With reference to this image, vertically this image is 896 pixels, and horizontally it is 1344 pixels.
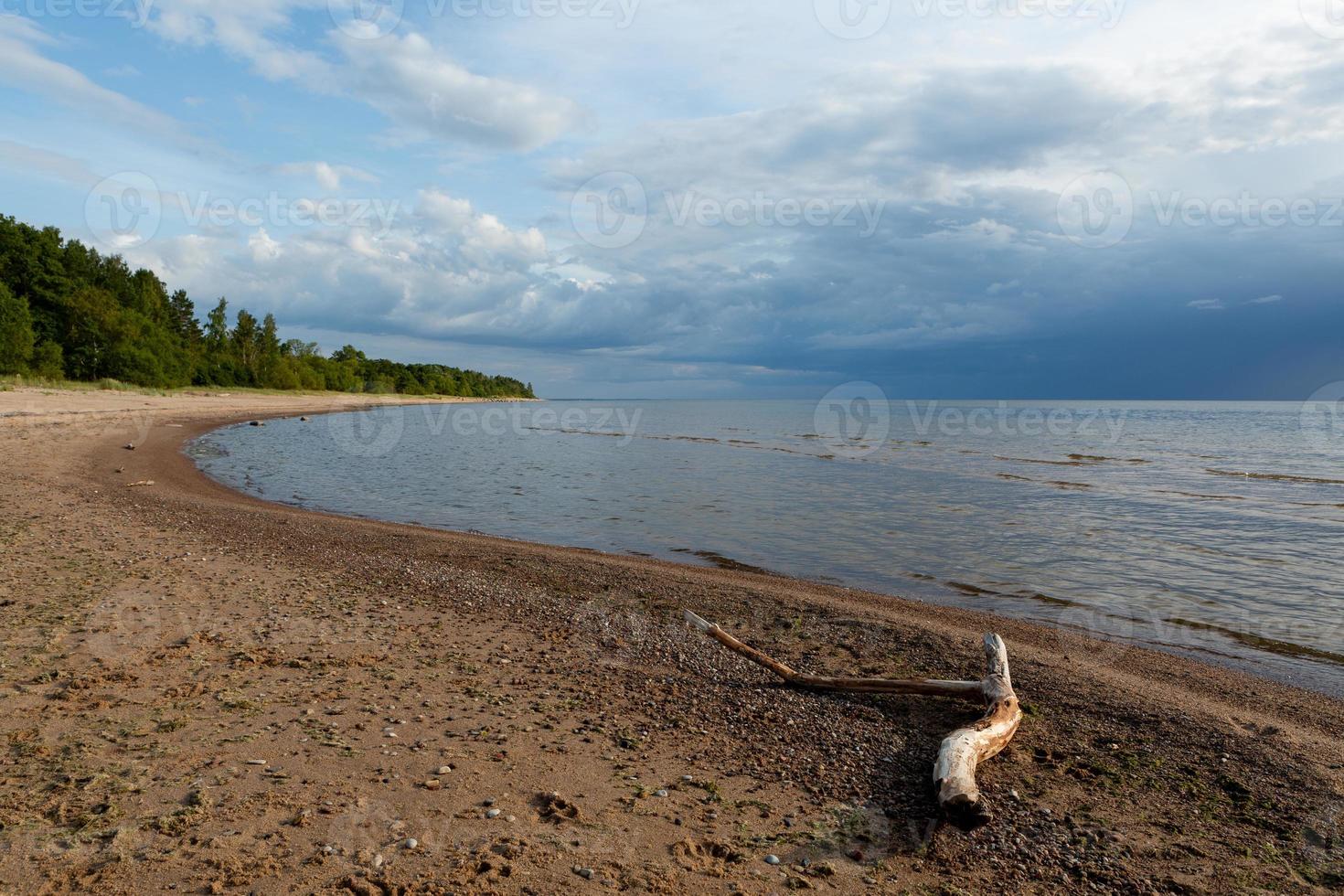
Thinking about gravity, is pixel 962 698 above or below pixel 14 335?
below

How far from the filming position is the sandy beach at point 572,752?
4.20m

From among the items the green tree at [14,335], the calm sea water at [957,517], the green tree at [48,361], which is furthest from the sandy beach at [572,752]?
the green tree at [48,361]

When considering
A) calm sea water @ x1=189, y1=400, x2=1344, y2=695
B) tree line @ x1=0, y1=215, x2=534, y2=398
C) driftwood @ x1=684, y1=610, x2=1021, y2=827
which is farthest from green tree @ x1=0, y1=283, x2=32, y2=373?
driftwood @ x1=684, y1=610, x2=1021, y2=827

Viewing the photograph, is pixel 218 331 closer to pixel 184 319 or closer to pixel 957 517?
pixel 184 319

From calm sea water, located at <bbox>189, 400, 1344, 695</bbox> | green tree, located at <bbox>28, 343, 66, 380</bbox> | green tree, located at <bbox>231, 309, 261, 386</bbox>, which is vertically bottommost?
calm sea water, located at <bbox>189, 400, 1344, 695</bbox>

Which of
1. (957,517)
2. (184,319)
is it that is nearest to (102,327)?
(184,319)

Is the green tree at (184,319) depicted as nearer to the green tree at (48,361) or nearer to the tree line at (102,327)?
the tree line at (102,327)

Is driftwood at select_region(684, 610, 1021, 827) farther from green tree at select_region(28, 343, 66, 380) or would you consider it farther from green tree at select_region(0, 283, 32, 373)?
green tree at select_region(28, 343, 66, 380)

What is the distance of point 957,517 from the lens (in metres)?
21.3

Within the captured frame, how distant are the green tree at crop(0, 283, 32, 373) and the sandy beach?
60612mm

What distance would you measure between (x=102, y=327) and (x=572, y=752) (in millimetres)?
82893

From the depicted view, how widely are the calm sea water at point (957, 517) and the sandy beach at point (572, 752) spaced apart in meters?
2.74

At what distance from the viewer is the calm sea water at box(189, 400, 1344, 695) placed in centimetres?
1193

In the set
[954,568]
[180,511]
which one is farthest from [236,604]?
[954,568]
